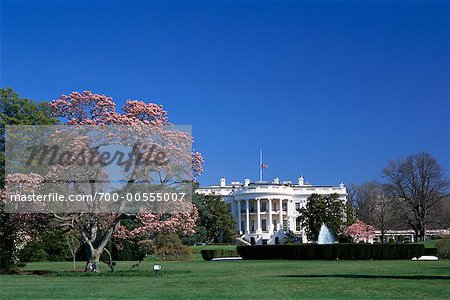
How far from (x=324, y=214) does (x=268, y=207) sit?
108ft

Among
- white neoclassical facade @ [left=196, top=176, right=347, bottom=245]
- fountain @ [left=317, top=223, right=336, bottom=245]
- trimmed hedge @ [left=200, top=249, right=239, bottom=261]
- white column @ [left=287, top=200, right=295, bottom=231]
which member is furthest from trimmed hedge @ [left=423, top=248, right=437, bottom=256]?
white column @ [left=287, top=200, right=295, bottom=231]

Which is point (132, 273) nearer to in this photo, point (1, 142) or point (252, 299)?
point (252, 299)

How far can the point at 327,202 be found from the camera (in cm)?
8094

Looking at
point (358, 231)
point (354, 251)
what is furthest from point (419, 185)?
A: point (354, 251)

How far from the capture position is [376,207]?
9188 centimetres

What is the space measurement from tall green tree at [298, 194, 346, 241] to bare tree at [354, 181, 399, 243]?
16.9ft

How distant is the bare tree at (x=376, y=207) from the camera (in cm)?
8225

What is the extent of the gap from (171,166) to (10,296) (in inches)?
515

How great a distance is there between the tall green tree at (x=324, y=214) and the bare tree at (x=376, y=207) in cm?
516

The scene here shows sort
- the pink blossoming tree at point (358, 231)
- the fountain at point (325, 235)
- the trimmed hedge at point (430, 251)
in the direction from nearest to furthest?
the trimmed hedge at point (430, 251), the pink blossoming tree at point (358, 231), the fountain at point (325, 235)

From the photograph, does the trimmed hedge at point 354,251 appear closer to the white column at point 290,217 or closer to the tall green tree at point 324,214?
the tall green tree at point 324,214

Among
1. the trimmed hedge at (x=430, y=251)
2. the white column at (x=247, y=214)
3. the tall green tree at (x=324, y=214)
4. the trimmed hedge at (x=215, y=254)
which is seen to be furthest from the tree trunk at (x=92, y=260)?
the white column at (x=247, y=214)

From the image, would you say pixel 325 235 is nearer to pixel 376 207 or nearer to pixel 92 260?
pixel 376 207

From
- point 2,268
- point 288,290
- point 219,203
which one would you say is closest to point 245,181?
point 219,203
